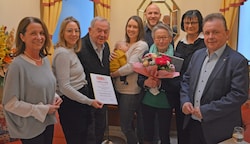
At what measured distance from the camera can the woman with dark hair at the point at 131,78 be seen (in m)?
2.64

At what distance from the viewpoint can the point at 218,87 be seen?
1851 mm

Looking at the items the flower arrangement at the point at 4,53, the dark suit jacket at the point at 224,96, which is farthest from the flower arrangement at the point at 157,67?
the flower arrangement at the point at 4,53

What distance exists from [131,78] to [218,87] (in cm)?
101

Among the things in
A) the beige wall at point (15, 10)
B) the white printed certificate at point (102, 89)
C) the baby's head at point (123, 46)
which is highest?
the beige wall at point (15, 10)

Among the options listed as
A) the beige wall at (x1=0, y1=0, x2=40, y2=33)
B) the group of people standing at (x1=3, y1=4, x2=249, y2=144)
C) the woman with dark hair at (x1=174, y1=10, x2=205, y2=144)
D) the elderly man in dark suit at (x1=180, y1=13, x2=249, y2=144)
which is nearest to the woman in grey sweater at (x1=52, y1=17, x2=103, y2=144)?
the group of people standing at (x1=3, y1=4, x2=249, y2=144)

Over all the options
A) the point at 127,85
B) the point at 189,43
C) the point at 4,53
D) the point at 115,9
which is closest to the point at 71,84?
the point at 127,85

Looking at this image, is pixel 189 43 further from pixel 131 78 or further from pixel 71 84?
pixel 71 84

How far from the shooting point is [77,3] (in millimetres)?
5195

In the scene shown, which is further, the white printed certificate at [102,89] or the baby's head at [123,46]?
the baby's head at [123,46]

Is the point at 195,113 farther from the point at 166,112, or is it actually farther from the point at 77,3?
the point at 77,3

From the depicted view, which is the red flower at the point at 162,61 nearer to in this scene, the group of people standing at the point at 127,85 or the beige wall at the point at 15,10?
the group of people standing at the point at 127,85

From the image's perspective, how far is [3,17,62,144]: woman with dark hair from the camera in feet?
5.54

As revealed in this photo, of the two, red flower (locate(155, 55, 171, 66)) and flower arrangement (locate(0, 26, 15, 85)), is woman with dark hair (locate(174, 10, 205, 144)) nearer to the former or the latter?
red flower (locate(155, 55, 171, 66))

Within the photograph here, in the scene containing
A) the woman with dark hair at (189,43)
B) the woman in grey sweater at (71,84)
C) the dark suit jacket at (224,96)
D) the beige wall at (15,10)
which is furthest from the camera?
the beige wall at (15,10)
